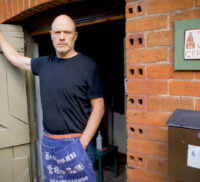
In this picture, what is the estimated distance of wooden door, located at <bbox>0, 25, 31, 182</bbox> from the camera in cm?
212

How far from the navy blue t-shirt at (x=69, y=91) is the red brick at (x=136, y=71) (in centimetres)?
38

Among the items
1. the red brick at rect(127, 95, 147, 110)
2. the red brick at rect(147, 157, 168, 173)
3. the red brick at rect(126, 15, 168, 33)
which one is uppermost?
the red brick at rect(126, 15, 168, 33)

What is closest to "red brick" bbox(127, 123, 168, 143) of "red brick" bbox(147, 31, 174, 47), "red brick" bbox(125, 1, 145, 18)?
"red brick" bbox(147, 31, 174, 47)

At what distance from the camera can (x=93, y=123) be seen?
1.72m

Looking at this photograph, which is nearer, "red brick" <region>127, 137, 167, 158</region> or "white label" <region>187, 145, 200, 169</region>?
"white label" <region>187, 145, 200, 169</region>

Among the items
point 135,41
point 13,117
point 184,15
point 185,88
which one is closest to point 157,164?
point 185,88

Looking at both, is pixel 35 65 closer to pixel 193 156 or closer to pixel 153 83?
pixel 153 83

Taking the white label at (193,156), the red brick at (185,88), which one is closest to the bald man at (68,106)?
the red brick at (185,88)

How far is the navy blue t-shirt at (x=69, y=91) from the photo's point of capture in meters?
1.67

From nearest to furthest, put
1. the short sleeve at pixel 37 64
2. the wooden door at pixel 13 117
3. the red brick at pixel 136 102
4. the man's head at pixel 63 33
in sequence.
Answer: the red brick at pixel 136 102 → the man's head at pixel 63 33 → the short sleeve at pixel 37 64 → the wooden door at pixel 13 117

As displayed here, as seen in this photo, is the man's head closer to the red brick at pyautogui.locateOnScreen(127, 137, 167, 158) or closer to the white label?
the red brick at pyautogui.locateOnScreen(127, 137, 167, 158)

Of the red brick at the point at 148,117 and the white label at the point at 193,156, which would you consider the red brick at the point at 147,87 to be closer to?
the red brick at the point at 148,117

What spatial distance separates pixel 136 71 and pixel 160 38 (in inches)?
9.8

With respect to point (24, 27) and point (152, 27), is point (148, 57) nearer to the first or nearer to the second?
point (152, 27)
